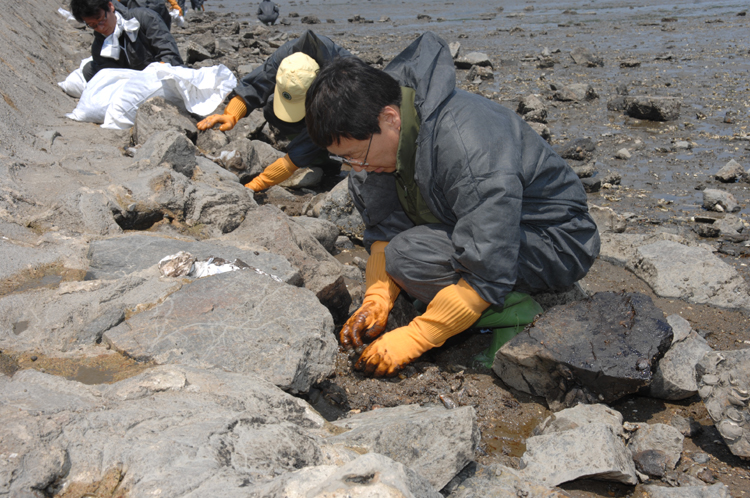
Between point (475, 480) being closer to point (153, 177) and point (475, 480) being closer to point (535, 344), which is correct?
point (535, 344)

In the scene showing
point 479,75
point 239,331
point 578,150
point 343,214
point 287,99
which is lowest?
point 343,214

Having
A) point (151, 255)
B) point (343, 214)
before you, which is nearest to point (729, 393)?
point (151, 255)

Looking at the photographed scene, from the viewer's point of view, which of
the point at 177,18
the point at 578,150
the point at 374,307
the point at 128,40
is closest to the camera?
the point at 374,307

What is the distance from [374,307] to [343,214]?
5.01 feet

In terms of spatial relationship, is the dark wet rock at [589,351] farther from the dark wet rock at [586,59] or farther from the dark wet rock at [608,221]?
the dark wet rock at [586,59]

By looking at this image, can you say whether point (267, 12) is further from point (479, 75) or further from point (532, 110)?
point (532, 110)

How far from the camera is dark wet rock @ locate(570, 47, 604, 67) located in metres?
9.32

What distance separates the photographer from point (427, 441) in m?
1.80

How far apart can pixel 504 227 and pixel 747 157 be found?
427 centimetres

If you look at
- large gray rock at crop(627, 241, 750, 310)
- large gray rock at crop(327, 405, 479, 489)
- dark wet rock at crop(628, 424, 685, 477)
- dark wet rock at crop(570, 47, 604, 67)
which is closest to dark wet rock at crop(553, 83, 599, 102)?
dark wet rock at crop(570, 47, 604, 67)

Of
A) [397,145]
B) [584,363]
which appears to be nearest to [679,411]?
[584,363]

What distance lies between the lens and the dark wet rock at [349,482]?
1165mm

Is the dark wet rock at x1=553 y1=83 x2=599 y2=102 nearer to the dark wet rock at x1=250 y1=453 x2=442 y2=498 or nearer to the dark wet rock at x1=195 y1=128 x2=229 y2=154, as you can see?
the dark wet rock at x1=195 y1=128 x2=229 y2=154

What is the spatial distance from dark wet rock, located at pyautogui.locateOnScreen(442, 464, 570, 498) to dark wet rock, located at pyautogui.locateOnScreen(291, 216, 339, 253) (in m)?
2.26
